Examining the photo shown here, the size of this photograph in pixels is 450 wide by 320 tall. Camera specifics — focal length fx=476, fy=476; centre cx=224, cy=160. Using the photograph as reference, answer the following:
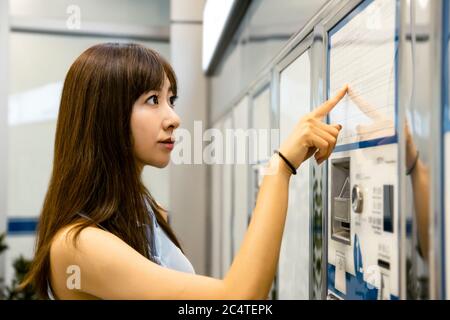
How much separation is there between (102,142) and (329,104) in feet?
0.99

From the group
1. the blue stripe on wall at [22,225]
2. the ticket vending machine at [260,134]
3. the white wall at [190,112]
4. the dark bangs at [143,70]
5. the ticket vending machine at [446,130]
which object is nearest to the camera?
the ticket vending machine at [446,130]

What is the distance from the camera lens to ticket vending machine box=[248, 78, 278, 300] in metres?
1.01

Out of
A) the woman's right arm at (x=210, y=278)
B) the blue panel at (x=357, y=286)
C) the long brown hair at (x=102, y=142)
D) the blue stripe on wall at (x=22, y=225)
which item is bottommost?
the blue stripe on wall at (x=22, y=225)

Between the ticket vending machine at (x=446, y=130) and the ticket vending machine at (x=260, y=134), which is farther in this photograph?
the ticket vending machine at (x=260, y=134)

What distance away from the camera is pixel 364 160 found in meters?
0.59

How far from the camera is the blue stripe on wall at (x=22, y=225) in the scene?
72.3 inches

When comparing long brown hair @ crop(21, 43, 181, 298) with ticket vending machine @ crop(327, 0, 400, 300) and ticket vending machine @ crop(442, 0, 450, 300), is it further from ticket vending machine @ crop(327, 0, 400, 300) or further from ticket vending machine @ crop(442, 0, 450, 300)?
ticket vending machine @ crop(442, 0, 450, 300)

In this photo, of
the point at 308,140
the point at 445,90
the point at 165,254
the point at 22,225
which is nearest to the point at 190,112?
Result: the point at 165,254

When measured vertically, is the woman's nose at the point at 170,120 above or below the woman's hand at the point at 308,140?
above

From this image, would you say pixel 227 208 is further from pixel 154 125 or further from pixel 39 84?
pixel 154 125

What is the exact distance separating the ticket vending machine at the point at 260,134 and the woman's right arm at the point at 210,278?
369mm

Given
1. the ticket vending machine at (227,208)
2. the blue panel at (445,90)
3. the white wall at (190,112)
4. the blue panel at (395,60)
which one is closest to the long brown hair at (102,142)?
the blue panel at (395,60)

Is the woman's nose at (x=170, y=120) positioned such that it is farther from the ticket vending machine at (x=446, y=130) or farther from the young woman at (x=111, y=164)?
the ticket vending machine at (x=446, y=130)

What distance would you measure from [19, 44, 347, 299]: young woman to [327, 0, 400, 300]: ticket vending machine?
4 centimetres
